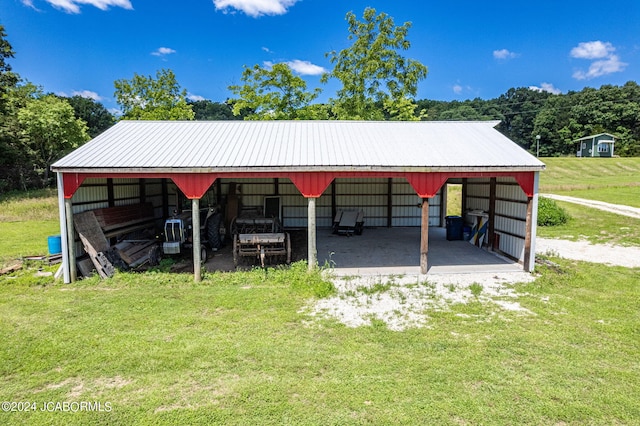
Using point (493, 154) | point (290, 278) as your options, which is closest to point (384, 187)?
point (493, 154)

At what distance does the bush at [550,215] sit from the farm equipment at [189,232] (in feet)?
47.6

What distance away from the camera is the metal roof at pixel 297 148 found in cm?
887

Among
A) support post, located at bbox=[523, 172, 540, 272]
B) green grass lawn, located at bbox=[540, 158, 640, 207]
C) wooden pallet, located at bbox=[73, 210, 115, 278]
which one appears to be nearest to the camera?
wooden pallet, located at bbox=[73, 210, 115, 278]

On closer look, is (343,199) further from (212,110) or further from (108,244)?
(212,110)

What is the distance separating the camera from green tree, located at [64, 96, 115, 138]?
173 ft

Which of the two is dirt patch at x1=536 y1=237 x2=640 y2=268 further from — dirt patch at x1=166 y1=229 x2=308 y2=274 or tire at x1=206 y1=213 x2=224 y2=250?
tire at x1=206 y1=213 x2=224 y2=250

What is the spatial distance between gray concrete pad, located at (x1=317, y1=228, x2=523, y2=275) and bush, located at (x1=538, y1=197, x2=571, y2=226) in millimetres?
5607

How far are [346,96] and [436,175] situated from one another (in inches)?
765

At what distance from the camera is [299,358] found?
532 cm

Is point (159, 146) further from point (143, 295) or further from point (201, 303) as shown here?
point (201, 303)

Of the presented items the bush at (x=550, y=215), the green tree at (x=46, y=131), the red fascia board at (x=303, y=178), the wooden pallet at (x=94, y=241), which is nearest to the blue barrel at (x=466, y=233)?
the red fascia board at (x=303, y=178)

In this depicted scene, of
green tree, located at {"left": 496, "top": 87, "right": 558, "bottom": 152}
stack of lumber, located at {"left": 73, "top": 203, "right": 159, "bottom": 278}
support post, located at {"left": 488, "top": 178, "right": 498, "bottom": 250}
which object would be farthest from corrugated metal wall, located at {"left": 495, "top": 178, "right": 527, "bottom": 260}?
green tree, located at {"left": 496, "top": 87, "right": 558, "bottom": 152}

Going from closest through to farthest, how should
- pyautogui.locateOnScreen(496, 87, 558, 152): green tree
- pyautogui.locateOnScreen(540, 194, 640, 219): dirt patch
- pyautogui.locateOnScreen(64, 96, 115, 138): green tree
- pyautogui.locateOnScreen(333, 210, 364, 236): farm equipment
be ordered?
1. pyautogui.locateOnScreen(333, 210, 364, 236): farm equipment
2. pyautogui.locateOnScreen(540, 194, 640, 219): dirt patch
3. pyautogui.locateOnScreen(64, 96, 115, 138): green tree
4. pyautogui.locateOnScreen(496, 87, 558, 152): green tree

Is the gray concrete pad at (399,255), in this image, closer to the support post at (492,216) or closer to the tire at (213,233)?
the support post at (492,216)
